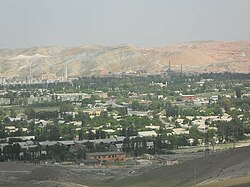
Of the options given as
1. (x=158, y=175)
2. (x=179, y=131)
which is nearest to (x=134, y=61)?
(x=179, y=131)

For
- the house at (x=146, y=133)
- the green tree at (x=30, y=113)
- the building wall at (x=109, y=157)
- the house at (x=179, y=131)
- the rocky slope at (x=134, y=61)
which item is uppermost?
the rocky slope at (x=134, y=61)

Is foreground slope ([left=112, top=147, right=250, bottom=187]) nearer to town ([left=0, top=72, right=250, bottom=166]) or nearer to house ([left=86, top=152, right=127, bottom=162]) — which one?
town ([left=0, top=72, right=250, bottom=166])

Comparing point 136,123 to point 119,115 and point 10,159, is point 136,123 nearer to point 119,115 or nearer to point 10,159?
point 119,115

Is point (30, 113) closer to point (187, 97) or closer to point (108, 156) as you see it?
point (187, 97)

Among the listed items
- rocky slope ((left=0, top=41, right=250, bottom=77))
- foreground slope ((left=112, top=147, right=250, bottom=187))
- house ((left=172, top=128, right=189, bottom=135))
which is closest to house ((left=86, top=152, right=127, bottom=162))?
house ((left=172, top=128, right=189, bottom=135))

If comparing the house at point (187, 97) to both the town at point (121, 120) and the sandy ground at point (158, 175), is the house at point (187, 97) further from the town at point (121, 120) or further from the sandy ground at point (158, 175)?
the sandy ground at point (158, 175)

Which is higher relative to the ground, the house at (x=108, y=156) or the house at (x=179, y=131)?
the house at (x=179, y=131)

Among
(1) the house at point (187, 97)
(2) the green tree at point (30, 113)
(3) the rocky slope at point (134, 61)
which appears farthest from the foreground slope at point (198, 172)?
(3) the rocky slope at point (134, 61)
